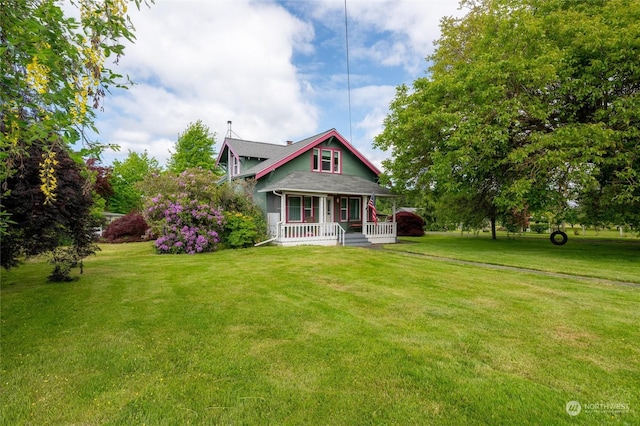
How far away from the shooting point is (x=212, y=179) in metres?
16.1

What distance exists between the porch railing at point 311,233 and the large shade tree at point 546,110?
584cm

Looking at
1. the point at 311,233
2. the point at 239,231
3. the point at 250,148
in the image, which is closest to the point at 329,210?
the point at 311,233

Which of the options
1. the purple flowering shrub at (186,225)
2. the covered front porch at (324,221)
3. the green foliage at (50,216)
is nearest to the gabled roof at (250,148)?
the covered front porch at (324,221)

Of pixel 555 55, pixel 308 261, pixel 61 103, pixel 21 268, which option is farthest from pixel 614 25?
pixel 21 268

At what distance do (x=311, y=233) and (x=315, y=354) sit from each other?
13.1 metres

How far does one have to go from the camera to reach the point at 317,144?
64.1ft

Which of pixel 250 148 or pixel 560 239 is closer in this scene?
pixel 560 239

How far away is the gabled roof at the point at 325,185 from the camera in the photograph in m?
16.3

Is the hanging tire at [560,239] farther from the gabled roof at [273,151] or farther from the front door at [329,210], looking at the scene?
the front door at [329,210]

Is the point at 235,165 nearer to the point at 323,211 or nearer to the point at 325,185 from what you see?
the point at 325,185

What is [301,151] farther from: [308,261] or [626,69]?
[626,69]

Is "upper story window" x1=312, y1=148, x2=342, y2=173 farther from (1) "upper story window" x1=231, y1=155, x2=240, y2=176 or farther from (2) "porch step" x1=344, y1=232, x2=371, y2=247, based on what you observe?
(1) "upper story window" x1=231, y1=155, x2=240, y2=176

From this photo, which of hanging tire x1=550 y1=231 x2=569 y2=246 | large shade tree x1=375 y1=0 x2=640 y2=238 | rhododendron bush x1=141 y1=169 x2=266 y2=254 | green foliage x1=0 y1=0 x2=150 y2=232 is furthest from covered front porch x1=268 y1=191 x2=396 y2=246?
green foliage x1=0 y1=0 x2=150 y2=232

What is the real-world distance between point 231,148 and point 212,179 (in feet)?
17.1
